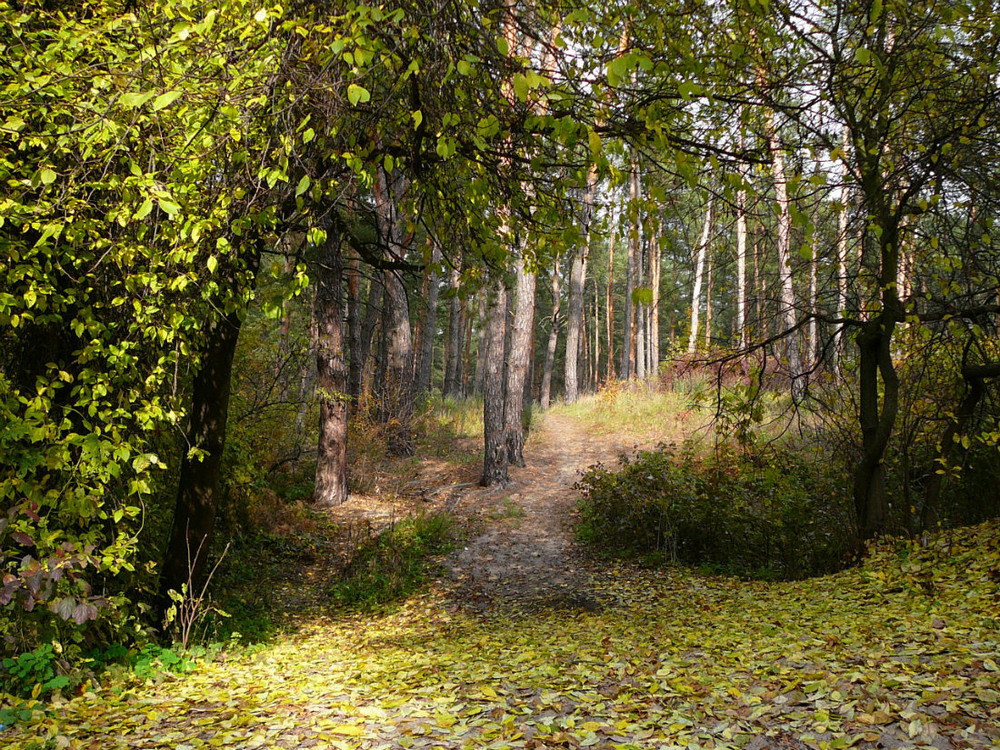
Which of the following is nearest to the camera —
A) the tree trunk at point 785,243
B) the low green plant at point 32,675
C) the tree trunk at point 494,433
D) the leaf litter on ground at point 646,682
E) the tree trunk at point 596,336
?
the leaf litter on ground at point 646,682

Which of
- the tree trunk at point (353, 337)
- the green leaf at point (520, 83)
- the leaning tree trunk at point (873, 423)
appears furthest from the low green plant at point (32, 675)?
the tree trunk at point (353, 337)

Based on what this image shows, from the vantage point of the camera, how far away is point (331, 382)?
8.45m

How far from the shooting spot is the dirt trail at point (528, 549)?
247 inches

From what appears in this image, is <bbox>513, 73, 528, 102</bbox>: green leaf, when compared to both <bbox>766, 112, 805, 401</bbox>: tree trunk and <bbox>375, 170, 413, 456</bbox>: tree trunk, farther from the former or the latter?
<bbox>375, 170, 413, 456</bbox>: tree trunk

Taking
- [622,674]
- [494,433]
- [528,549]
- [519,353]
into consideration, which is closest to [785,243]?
[519,353]

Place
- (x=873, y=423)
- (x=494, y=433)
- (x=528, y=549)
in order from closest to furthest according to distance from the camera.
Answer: (x=873, y=423) < (x=528, y=549) < (x=494, y=433)

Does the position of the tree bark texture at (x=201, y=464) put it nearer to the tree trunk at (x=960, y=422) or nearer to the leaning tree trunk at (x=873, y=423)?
the leaning tree trunk at (x=873, y=423)

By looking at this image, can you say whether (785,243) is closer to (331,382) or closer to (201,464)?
(331,382)

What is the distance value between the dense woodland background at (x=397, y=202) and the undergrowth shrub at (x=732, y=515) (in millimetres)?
53

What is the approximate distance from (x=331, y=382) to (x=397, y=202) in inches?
163

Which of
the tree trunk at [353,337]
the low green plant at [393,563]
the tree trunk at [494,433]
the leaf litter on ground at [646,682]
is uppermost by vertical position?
the tree trunk at [353,337]

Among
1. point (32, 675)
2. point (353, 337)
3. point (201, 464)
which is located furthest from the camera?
point (353, 337)

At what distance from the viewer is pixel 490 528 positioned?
8430 mm

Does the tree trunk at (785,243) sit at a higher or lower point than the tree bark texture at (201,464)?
higher
